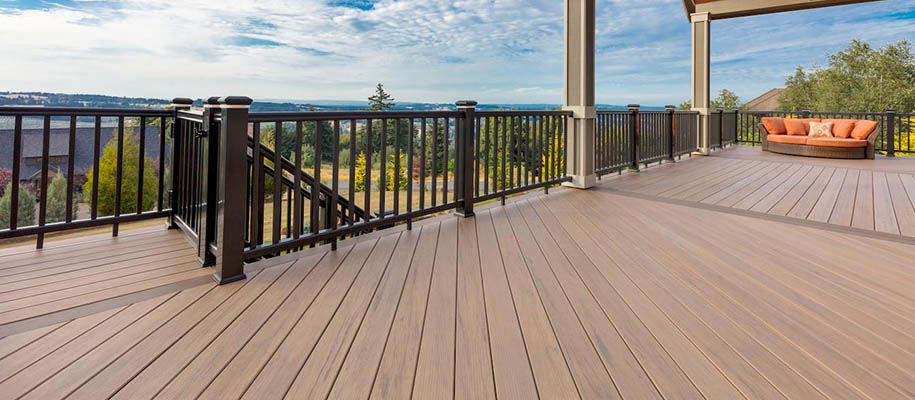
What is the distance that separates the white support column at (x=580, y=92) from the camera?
4.23 m

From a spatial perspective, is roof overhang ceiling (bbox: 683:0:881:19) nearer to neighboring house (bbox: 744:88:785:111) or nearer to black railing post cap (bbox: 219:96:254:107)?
black railing post cap (bbox: 219:96:254:107)

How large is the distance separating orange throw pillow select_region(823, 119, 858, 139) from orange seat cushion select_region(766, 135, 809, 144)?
0.47 m

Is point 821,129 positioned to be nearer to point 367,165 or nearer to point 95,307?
point 367,165

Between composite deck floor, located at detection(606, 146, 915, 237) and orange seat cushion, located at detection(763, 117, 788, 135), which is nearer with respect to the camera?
composite deck floor, located at detection(606, 146, 915, 237)

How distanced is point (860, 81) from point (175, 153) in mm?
29948

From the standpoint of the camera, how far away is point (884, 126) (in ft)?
27.4

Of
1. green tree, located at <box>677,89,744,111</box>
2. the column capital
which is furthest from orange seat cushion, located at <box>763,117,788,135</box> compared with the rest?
green tree, located at <box>677,89,744,111</box>

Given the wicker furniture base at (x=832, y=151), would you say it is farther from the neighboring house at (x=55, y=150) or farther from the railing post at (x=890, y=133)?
the neighboring house at (x=55, y=150)

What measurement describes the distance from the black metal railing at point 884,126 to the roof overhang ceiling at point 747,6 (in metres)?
2.26

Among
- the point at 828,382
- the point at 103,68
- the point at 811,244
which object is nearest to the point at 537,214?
the point at 811,244

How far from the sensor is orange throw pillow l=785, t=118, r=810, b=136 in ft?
25.0

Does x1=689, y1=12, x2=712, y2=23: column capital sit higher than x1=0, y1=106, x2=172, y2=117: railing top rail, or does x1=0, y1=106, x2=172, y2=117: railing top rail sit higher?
x1=0, y1=106, x2=172, y2=117: railing top rail

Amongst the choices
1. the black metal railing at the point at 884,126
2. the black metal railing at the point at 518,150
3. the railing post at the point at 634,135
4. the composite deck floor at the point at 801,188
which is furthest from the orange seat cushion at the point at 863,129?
the black metal railing at the point at 518,150

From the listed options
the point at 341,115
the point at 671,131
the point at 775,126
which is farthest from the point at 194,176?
the point at 775,126
